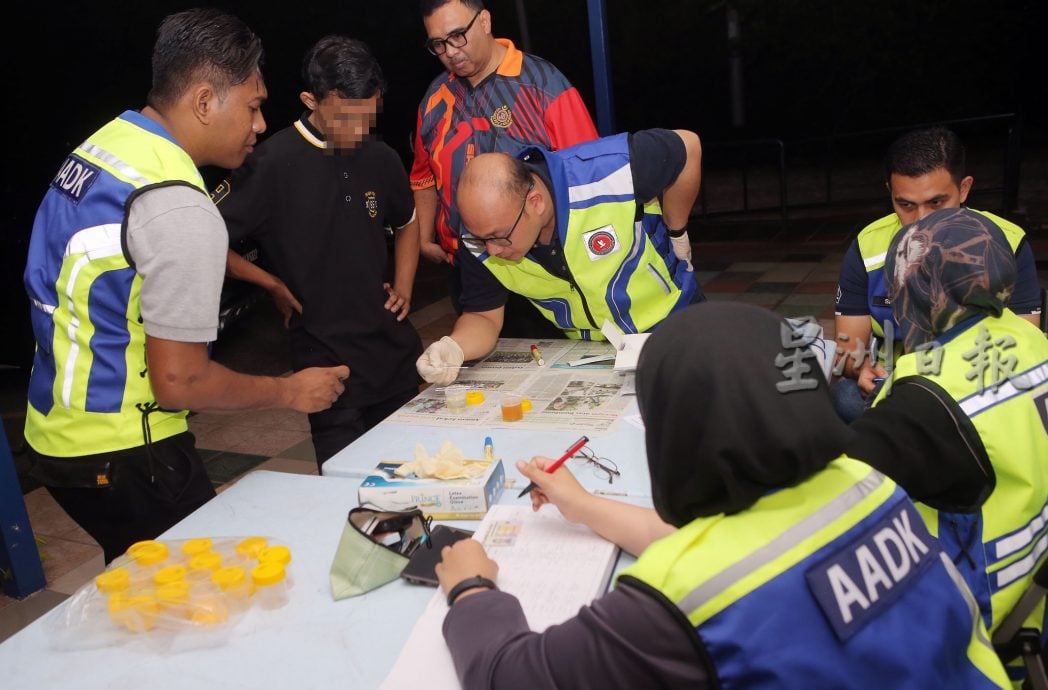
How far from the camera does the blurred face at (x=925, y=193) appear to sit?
86.0 inches

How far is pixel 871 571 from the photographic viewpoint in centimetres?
87

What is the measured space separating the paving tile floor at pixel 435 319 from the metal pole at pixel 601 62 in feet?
5.23

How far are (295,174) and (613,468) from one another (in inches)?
44.1

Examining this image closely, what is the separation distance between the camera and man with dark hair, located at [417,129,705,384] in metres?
2.09

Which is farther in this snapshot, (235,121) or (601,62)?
(601,62)

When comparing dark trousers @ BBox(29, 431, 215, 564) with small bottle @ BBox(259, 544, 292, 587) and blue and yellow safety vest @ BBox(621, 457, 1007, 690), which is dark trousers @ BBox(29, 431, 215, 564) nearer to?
small bottle @ BBox(259, 544, 292, 587)

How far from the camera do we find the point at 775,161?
8.89m

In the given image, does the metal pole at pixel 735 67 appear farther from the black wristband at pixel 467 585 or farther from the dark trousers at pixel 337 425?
the black wristband at pixel 467 585

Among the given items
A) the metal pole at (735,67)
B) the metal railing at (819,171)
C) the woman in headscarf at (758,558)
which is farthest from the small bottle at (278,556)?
the metal pole at (735,67)

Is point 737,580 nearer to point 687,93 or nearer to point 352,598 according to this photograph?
point 352,598

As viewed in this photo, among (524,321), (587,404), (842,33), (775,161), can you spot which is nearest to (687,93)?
(842,33)

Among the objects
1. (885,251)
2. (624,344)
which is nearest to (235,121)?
(624,344)

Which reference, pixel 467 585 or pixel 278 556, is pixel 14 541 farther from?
pixel 467 585

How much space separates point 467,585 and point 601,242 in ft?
3.90
